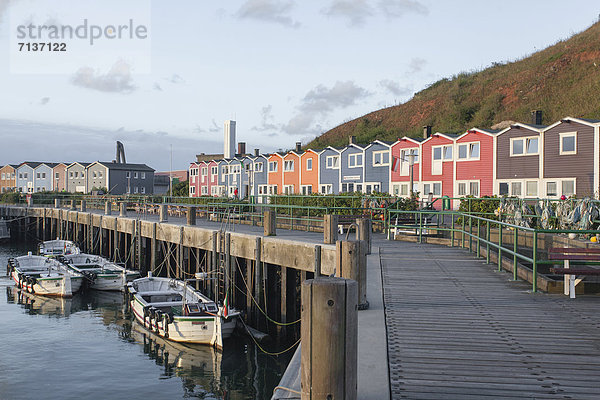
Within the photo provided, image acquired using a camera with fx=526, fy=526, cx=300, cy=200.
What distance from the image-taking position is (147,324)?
20.0m

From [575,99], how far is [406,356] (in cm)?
7481

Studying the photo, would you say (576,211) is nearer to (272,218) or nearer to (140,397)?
(272,218)

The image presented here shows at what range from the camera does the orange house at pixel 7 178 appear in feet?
342

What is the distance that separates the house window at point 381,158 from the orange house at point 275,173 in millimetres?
14864

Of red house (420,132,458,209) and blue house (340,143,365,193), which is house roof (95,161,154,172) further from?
red house (420,132,458,209)

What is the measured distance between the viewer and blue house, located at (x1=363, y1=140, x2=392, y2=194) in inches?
1879

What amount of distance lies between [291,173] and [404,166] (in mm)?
17028

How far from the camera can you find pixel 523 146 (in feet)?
122

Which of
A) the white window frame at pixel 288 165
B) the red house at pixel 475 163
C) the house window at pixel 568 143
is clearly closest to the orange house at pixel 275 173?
the white window frame at pixel 288 165

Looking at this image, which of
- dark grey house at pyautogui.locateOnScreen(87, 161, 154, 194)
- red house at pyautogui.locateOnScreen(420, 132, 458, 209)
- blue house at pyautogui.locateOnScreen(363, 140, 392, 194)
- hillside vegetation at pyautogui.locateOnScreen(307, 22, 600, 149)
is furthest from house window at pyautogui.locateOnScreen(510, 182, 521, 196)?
dark grey house at pyautogui.locateOnScreen(87, 161, 154, 194)

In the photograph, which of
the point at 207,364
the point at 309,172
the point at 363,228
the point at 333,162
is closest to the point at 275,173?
the point at 309,172

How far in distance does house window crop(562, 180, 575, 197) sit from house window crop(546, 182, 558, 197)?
55 cm

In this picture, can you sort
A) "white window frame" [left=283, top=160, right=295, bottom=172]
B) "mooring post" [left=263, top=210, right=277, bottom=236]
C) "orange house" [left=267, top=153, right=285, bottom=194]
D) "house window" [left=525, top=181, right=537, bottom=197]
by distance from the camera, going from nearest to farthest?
1. "mooring post" [left=263, top=210, right=277, bottom=236]
2. "house window" [left=525, top=181, right=537, bottom=197]
3. "white window frame" [left=283, top=160, right=295, bottom=172]
4. "orange house" [left=267, top=153, right=285, bottom=194]

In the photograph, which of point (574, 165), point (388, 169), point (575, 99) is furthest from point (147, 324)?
point (575, 99)
